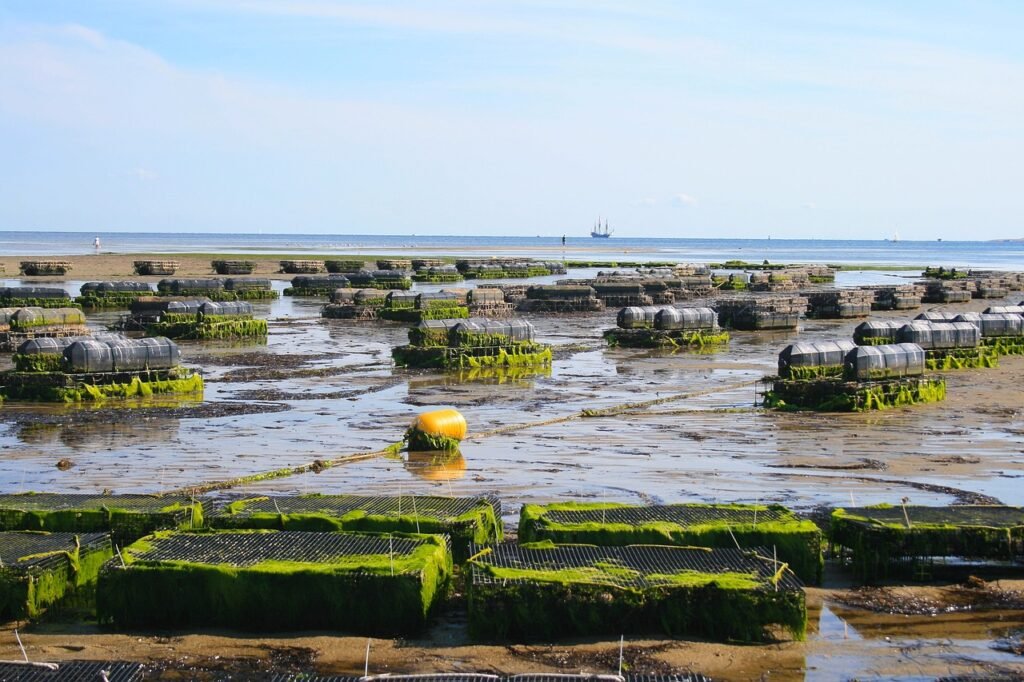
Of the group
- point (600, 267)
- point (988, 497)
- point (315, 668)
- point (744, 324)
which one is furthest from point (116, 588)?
point (600, 267)

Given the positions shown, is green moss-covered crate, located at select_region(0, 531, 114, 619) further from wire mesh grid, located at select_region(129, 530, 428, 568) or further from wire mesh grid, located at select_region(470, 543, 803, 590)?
wire mesh grid, located at select_region(470, 543, 803, 590)

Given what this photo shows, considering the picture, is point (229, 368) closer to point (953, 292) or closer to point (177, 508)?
point (177, 508)

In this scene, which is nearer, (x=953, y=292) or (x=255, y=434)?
(x=255, y=434)

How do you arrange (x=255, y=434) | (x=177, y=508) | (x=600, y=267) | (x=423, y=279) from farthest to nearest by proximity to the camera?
(x=600, y=267)
(x=423, y=279)
(x=255, y=434)
(x=177, y=508)

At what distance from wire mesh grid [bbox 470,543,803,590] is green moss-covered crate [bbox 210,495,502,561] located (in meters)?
0.66

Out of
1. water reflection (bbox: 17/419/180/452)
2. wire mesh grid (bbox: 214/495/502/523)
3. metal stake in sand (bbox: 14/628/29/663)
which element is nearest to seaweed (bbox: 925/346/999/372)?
water reflection (bbox: 17/419/180/452)

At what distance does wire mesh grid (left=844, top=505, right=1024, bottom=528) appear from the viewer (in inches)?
605

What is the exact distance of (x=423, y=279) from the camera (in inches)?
3787

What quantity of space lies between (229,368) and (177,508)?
22.9m

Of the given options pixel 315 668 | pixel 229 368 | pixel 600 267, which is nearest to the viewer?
pixel 315 668

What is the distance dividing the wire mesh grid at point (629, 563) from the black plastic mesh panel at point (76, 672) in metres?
3.72

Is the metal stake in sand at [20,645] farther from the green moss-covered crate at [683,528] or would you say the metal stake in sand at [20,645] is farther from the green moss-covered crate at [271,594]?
the green moss-covered crate at [683,528]

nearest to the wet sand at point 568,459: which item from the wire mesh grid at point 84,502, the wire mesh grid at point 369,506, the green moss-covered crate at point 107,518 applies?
the wire mesh grid at point 369,506

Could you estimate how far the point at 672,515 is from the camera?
16047mm
